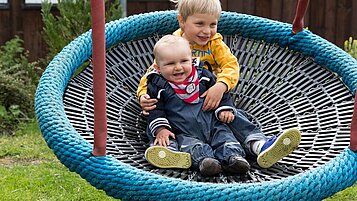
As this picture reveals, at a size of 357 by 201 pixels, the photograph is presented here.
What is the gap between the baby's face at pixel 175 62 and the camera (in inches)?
108

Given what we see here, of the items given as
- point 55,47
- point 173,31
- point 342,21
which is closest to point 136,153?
point 173,31

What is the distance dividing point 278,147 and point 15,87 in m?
3.63

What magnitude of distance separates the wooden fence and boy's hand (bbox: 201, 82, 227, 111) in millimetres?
4016

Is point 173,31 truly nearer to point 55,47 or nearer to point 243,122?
point 243,122

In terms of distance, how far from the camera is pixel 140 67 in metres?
3.23

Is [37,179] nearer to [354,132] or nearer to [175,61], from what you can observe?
[175,61]

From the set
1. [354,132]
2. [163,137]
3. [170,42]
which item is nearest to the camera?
[354,132]

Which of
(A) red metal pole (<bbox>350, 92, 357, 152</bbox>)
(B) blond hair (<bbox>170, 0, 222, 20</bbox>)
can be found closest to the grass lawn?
(B) blond hair (<bbox>170, 0, 222, 20</bbox>)

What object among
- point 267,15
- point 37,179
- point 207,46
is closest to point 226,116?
point 207,46

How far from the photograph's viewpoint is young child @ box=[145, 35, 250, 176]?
265 cm

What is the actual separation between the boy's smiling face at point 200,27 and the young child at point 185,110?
4.5 inches

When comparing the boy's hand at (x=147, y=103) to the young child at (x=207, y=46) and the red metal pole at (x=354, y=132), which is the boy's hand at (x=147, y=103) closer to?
the young child at (x=207, y=46)

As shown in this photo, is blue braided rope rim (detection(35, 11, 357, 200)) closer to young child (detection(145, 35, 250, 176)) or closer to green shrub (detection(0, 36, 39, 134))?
young child (detection(145, 35, 250, 176))

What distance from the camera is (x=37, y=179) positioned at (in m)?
4.14
